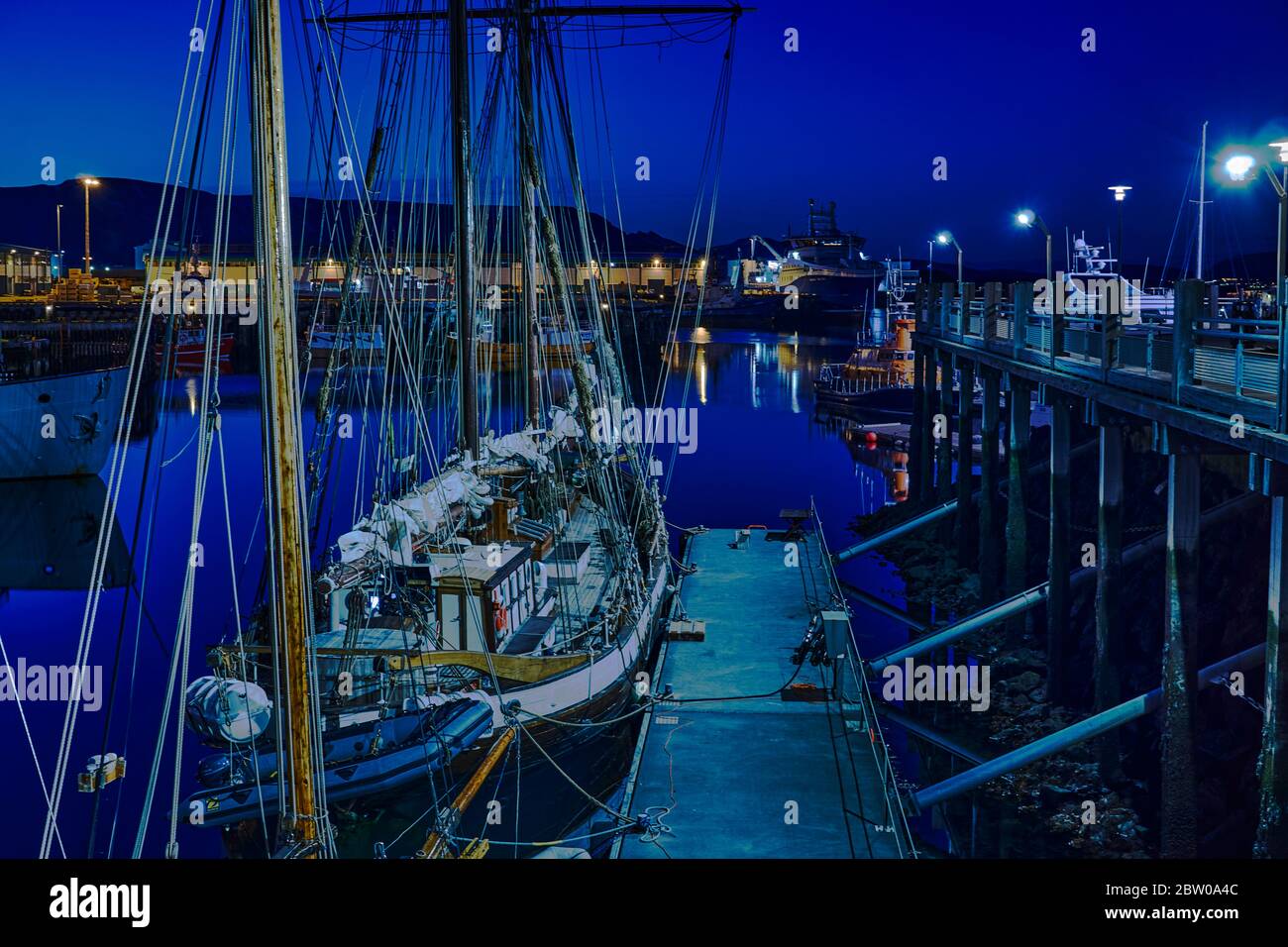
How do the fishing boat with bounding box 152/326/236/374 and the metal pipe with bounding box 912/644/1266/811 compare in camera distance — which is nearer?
the metal pipe with bounding box 912/644/1266/811

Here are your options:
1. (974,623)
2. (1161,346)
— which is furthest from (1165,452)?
(974,623)

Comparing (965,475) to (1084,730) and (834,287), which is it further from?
(834,287)

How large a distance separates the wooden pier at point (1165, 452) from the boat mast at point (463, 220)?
1025 centimetres

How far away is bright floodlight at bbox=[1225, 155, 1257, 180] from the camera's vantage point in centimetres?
1445

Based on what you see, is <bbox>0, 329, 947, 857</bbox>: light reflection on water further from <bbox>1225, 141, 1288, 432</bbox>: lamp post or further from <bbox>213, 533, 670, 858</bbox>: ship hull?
<bbox>1225, 141, 1288, 432</bbox>: lamp post

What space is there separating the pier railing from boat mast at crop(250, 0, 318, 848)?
9133 millimetres

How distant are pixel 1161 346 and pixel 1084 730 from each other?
204 inches

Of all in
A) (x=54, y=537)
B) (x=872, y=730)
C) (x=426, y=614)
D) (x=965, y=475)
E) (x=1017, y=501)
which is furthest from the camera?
(x=54, y=537)

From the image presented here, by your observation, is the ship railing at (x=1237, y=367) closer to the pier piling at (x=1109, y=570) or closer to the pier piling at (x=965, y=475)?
the pier piling at (x=1109, y=570)

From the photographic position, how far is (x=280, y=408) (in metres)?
9.76
